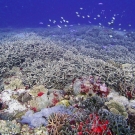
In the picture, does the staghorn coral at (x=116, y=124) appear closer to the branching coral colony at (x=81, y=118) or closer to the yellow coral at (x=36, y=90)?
the branching coral colony at (x=81, y=118)

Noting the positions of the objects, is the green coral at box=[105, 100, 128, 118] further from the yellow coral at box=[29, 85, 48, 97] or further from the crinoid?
the yellow coral at box=[29, 85, 48, 97]

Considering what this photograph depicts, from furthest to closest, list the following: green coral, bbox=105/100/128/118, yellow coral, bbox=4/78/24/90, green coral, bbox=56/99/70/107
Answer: yellow coral, bbox=4/78/24/90 < green coral, bbox=56/99/70/107 < green coral, bbox=105/100/128/118

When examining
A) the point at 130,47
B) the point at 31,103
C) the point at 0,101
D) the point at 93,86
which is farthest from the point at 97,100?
the point at 130,47

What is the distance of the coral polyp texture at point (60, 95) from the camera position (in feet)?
15.9

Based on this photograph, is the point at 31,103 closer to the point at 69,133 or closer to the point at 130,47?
the point at 69,133

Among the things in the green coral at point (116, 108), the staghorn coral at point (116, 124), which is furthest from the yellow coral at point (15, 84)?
the staghorn coral at point (116, 124)

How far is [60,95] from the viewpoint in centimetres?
680

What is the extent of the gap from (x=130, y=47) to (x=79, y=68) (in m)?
11.5

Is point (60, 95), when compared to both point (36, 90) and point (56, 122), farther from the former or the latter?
point (56, 122)

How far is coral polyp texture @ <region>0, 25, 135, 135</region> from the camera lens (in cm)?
485

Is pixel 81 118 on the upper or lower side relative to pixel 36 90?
lower

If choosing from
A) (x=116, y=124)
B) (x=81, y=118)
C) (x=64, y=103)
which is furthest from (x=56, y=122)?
(x=116, y=124)

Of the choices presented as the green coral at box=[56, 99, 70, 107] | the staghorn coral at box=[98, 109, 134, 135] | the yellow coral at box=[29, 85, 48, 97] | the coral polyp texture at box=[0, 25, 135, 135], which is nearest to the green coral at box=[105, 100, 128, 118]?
the coral polyp texture at box=[0, 25, 135, 135]

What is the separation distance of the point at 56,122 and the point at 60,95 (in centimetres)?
196
